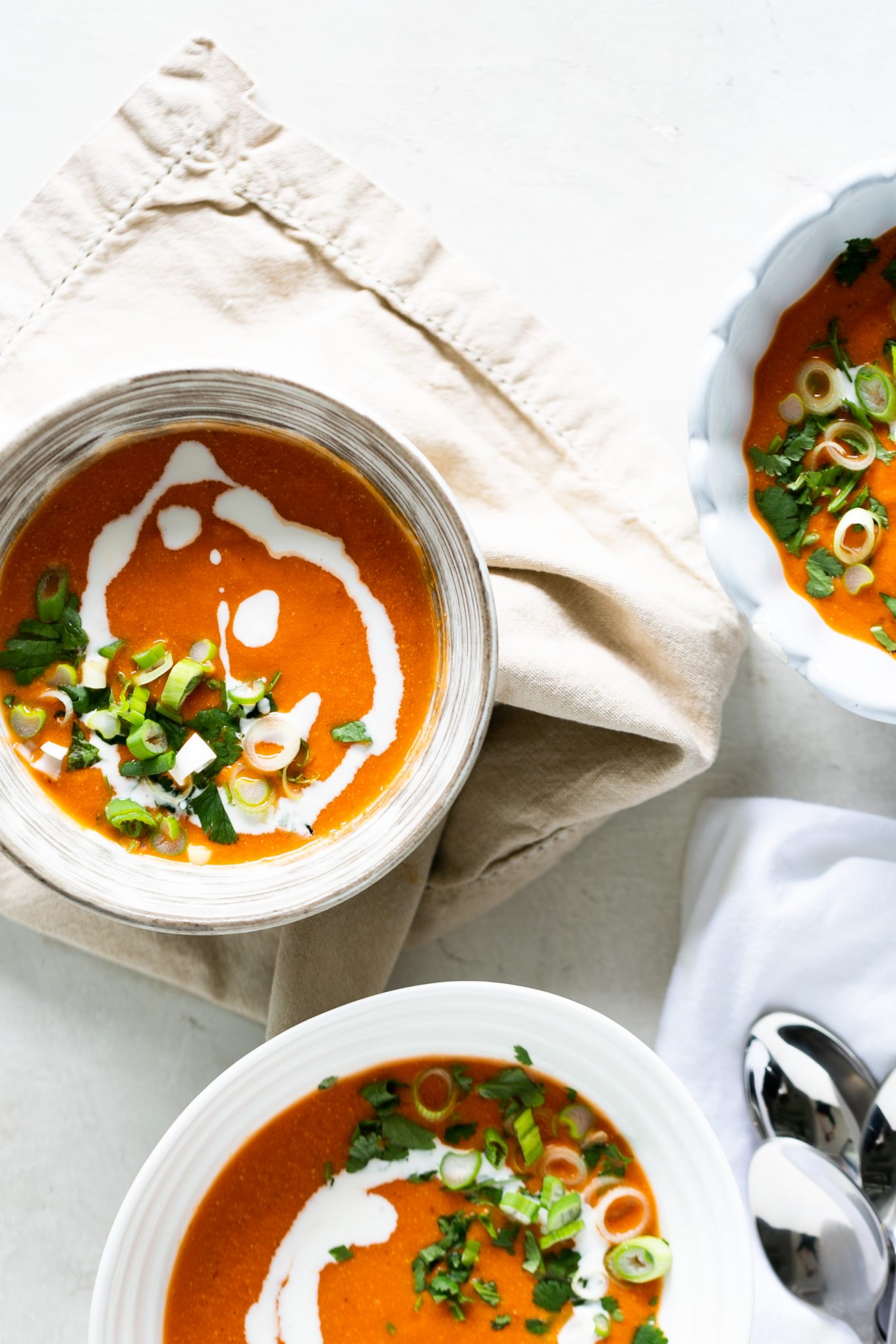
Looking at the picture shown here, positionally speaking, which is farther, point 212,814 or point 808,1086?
point 808,1086

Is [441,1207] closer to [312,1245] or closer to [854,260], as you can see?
[312,1245]

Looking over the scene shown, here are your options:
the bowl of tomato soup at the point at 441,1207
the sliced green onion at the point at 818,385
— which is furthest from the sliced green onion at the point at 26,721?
the sliced green onion at the point at 818,385

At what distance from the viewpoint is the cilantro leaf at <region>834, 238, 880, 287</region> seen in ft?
5.34

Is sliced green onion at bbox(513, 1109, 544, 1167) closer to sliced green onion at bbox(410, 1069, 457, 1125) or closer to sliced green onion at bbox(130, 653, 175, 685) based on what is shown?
sliced green onion at bbox(410, 1069, 457, 1125)

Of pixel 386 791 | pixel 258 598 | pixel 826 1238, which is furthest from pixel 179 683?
pixel 826 1238

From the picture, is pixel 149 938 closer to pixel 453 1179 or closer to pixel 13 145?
pixel 453 1179

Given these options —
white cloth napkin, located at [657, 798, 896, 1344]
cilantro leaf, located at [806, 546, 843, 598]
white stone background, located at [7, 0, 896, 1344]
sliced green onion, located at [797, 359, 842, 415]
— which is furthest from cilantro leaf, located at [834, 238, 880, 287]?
white cloth napkin, located at [657, 798, 896, 1344]

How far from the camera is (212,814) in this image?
1645mm

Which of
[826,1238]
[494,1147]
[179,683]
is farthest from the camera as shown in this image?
[826,1238]

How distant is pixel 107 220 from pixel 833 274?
1.15 meters

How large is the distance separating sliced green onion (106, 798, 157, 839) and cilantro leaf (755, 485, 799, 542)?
1.03m

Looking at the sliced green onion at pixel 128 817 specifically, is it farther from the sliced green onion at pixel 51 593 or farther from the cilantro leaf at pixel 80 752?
the sliced green onion at pixel 51 593

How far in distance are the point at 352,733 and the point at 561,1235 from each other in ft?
2.73

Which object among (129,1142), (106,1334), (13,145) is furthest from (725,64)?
(106,1334)
